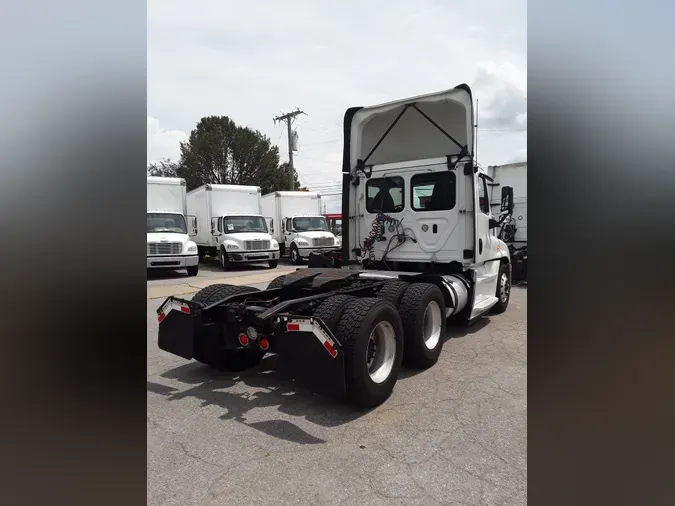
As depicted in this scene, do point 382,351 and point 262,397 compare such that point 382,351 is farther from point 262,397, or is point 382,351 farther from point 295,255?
point 295,255

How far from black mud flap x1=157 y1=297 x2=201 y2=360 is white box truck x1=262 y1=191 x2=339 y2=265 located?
575 inches

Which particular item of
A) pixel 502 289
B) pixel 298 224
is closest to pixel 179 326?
pixel 502 289

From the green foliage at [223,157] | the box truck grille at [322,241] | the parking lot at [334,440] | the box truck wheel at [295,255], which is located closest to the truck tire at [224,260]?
the box truck wheel at [295,255]

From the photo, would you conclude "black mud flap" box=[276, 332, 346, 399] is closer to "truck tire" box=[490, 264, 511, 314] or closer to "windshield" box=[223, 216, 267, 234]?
"truck tire" box=[490, 264, 511, 314]

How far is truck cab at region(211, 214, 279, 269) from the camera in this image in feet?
55.4

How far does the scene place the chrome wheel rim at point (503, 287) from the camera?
7816 millimetres

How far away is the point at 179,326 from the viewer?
439 cm

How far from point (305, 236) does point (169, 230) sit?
6245mm

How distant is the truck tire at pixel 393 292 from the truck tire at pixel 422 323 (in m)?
0.05

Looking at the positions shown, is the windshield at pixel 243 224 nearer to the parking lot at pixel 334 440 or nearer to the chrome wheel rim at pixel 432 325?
the parking lot at pixel 334 440

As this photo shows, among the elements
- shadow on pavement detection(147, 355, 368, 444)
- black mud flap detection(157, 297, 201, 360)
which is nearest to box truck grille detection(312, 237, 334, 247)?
shadow on pavement detection(147, 355, 368, 444)
